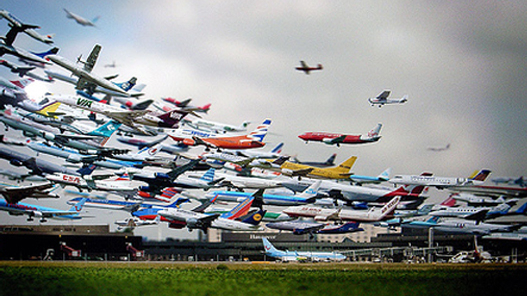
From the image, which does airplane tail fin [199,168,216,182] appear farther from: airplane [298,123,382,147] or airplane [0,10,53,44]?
airplane [0,10,53,44]

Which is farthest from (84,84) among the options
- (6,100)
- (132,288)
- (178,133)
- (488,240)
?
(488,240)

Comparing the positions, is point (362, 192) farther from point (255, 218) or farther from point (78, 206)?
point (78, 206)

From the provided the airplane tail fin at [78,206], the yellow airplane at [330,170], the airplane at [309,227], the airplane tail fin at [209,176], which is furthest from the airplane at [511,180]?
the airplane tail fin at [78,206]

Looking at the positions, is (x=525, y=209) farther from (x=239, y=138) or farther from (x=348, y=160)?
(x=239, y=138)

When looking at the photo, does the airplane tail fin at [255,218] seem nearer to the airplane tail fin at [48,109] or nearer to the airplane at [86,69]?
the airplane at [86,69]

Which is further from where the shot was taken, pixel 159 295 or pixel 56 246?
pixel 56 246

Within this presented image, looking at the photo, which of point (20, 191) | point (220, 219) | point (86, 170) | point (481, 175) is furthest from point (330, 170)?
point (20, 191)
